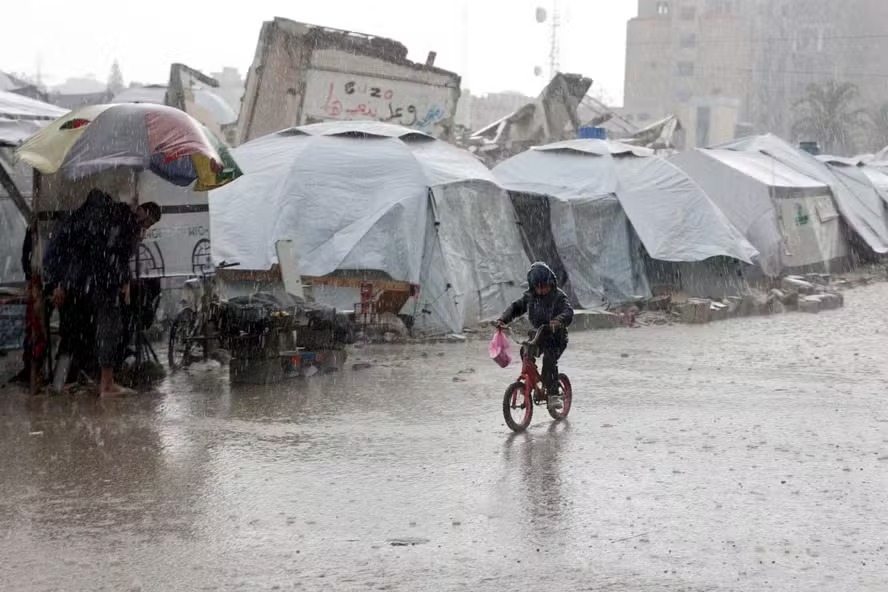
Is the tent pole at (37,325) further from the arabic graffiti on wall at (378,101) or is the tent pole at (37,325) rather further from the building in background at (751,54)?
the building in background at (751,54)

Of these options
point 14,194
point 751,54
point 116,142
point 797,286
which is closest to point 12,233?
point 14,194

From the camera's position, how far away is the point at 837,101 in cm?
5312

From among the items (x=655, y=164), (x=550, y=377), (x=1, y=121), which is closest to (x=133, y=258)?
(x=1, y=121)

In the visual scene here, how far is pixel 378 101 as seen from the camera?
62.1 ft

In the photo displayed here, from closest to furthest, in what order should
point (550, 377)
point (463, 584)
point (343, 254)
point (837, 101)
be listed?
point (463, 584)
point (550, 377)
point (343, 254)
point (837, 101)

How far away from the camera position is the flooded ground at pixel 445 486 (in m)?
5.02

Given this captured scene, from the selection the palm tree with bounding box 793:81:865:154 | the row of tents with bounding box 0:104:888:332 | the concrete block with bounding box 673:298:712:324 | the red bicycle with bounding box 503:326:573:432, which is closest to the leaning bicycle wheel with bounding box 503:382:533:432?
the red bicycle with bounding box 503:326:573:432

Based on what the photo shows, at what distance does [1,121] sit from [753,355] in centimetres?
841

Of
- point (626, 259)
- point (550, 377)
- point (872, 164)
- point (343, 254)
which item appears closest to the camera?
point (550, 377)

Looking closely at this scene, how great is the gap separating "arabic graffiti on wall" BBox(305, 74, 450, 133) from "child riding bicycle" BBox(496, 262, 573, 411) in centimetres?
1049

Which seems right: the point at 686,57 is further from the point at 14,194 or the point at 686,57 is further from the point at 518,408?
the point at 518,408

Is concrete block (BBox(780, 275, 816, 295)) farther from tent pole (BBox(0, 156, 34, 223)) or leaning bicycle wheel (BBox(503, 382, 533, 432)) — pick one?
tent pole (BBox(0, 156, 34, 223))

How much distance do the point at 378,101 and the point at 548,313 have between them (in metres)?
11.3

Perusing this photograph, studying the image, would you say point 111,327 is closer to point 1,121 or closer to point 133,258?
point 133,258
